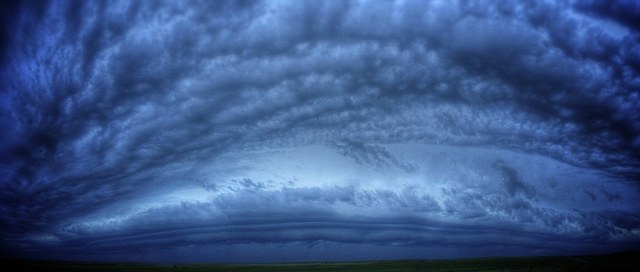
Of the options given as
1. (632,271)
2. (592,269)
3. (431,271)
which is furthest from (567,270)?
(431,271)

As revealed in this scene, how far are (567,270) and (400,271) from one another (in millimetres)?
32130

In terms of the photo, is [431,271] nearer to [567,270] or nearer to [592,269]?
[567,270]

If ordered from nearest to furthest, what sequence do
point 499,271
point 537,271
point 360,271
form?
point 537,271
point 499,271
point 360,271

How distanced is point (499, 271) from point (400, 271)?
20068 mm

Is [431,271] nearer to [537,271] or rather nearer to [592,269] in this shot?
[537,271]

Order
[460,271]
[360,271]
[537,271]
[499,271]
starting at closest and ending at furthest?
[537,271]
[499,271]
[460,271]
[360,271]

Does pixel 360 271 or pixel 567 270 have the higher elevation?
pixel 567 270

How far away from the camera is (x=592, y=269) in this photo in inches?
2418

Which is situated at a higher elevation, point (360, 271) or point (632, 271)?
point (632, 271)

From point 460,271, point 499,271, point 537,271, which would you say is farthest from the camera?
point 460,271

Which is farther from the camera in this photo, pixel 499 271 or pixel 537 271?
pixel 499 271

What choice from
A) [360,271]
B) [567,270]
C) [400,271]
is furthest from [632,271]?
[360,271]

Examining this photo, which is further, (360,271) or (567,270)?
(360,271)

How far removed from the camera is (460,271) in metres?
67.2
